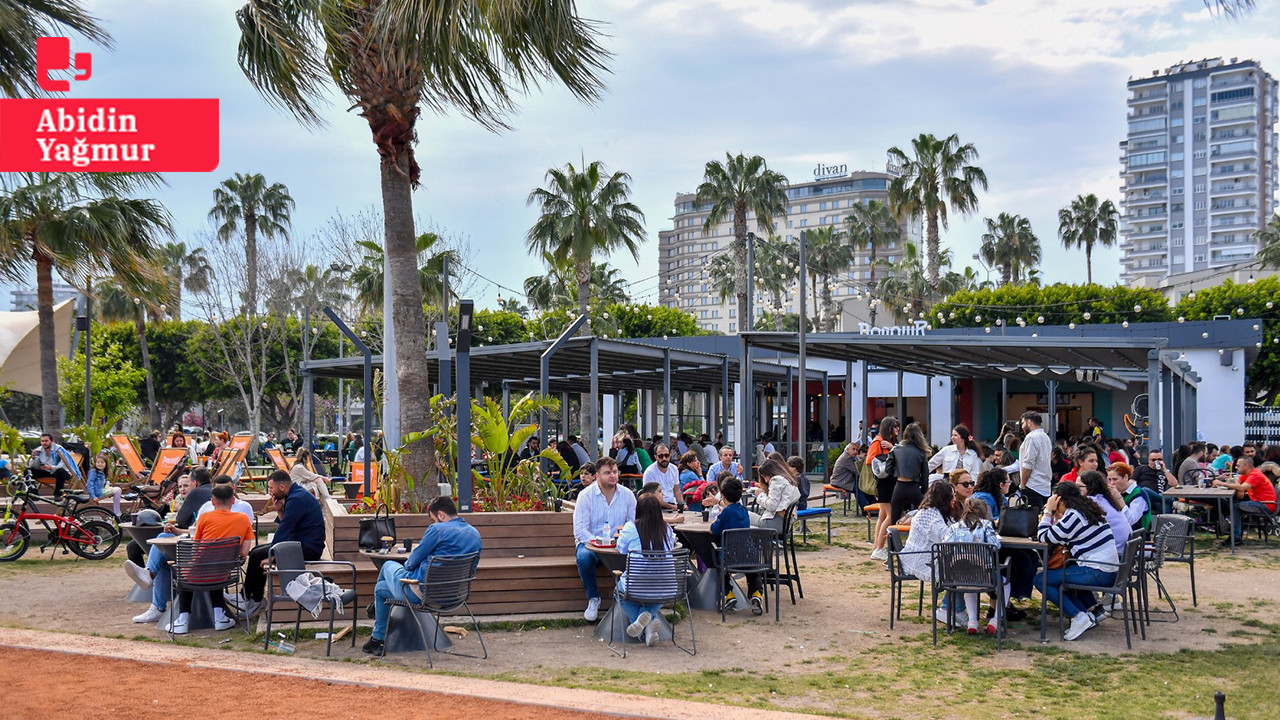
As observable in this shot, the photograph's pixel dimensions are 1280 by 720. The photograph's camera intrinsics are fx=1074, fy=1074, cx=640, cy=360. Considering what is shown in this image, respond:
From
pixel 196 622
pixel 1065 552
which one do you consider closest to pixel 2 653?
pixel 196 622

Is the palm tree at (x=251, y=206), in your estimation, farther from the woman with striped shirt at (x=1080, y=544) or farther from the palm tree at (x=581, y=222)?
the woman with striped shirt at (x=1080, y=544)

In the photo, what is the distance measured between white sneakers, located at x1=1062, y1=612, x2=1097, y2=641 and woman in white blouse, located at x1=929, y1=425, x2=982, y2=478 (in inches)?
165

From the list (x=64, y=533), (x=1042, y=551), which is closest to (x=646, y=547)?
(x=1042, y=551)

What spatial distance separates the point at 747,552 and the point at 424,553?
9.30 ft

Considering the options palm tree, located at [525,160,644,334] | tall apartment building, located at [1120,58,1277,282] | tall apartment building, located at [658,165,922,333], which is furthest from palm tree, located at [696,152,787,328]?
tall apartment building, located at [1120,58,1277,282]

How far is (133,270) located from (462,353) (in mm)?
8327

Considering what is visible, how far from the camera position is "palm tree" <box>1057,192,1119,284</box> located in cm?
7012

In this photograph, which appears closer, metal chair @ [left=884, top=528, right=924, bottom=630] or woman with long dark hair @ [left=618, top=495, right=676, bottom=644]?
woman with long dark hair @ [left=618, top=495, right=676, bottom=644]

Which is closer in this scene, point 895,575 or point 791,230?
point 895,575

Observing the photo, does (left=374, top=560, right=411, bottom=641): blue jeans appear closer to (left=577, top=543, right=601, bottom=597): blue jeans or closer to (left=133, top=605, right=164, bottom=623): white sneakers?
(left=577, top=543, right=601, bottom=597): blue jeans

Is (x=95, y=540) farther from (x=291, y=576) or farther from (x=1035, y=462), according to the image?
(x=1035, y=462)

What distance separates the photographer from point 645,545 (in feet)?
26.0

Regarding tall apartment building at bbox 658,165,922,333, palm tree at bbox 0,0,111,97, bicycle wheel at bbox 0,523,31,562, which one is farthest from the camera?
tall apartment building at bbox 658,165,922,333

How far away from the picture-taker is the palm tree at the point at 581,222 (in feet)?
103
